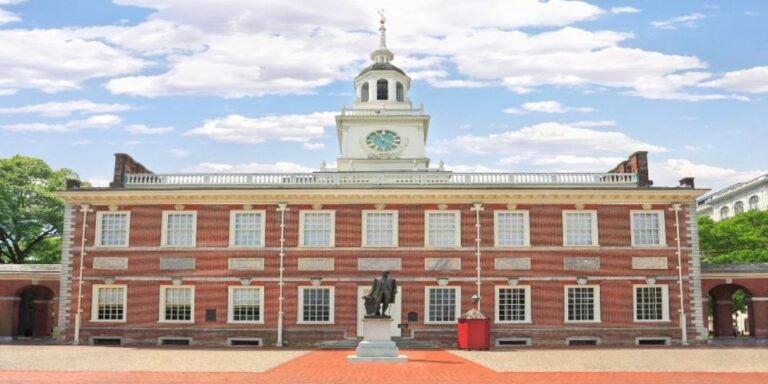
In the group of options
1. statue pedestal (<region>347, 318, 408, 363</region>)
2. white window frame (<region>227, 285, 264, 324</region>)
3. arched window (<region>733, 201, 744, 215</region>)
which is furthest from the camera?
arched window (<region>733, 201, 744, 215</region>)

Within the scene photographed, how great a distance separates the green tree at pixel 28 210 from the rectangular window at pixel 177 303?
19545mm

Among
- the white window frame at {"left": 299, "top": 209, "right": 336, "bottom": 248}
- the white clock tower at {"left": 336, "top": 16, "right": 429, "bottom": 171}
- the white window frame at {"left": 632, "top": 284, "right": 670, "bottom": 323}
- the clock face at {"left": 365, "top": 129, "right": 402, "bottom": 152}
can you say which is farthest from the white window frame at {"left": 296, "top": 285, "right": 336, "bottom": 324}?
the clock face at {"left": 365, "top": 129, "right": 402, "bottom": 152}

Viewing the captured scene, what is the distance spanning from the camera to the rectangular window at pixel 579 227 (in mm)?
36000

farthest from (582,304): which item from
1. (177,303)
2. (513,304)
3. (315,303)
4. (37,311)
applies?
(37,311)

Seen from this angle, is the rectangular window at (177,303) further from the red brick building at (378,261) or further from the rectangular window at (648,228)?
the rectangular window at (648,228)

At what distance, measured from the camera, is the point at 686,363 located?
24234 mm

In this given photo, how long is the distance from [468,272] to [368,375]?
15927 millimetres

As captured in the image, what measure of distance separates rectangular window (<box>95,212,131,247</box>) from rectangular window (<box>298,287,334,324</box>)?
8374mm

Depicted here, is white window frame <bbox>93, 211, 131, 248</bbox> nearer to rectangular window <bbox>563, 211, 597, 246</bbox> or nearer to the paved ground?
the paved ground

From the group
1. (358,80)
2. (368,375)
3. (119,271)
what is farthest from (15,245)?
(368,375)

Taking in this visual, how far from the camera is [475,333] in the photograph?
102 feet

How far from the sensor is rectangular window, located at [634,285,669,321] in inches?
1400

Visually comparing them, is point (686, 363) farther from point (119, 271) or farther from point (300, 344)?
point (119, 271)

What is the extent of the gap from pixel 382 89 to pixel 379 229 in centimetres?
2029
